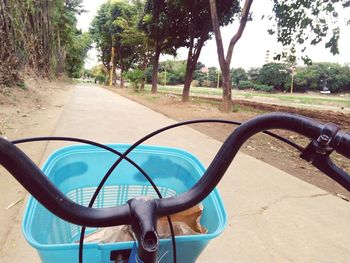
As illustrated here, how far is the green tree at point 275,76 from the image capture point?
50.3m

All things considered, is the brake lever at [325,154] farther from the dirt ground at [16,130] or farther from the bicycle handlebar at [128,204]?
the dirt ground at [16,130]

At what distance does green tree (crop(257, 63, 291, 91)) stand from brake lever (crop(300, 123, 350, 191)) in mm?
52111

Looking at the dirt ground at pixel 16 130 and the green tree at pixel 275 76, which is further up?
the green tree at pixel 275 76

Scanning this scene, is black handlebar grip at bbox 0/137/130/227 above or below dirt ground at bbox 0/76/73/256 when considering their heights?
above

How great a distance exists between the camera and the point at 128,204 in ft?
2.41

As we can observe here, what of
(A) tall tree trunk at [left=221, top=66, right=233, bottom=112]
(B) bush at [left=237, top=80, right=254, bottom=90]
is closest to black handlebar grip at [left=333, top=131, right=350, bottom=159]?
(A) tall tree trunk at [left=221, top=66, right=233, bottom=112]

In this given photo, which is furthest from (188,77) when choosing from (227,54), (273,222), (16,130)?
(273,222)

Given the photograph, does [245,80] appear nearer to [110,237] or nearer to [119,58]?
[119,58]

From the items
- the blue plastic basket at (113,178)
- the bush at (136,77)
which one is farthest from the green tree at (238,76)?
the blue plastic basket at (113,178)

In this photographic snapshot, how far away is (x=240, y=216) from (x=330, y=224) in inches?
29.5

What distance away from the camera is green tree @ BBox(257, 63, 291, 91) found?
165 ft

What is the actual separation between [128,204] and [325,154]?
430 millimetres

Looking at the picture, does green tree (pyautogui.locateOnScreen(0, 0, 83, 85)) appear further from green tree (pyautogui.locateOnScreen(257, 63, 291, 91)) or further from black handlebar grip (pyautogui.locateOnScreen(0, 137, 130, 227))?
green tree (pyautogui.locateOnScreen(257, 63, 291, 91))

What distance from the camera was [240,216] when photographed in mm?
2812
